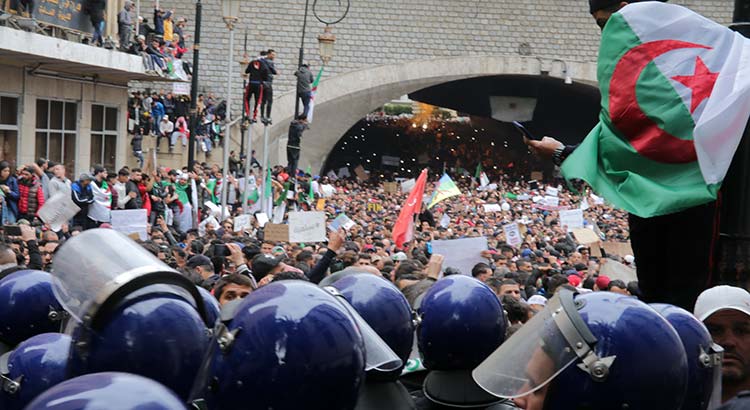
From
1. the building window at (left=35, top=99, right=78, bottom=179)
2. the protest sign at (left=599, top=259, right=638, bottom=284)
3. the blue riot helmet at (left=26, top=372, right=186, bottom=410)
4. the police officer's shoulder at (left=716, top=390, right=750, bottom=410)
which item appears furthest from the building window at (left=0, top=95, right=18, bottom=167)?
the blue riot helmet at (left=26, top=372, right=186, bottom=410)

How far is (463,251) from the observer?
11344mm

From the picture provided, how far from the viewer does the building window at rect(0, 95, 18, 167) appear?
2244 centimetres

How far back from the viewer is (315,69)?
43.5 meters

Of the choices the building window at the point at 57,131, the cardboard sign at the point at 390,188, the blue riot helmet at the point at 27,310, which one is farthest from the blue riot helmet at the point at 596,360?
the cardboard sign at the point at 390,188

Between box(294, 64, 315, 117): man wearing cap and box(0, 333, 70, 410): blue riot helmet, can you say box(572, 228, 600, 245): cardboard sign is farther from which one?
box(294, 64, 315, 117): man wearing cap

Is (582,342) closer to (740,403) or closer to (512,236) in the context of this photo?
(740,403)

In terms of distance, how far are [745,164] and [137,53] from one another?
22.8 m

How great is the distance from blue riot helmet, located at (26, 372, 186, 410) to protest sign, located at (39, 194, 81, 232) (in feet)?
39.0

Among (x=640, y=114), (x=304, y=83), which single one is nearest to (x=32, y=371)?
(x=640, y=114)

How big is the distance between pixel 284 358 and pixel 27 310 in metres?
2.21

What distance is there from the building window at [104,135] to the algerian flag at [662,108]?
927 inches

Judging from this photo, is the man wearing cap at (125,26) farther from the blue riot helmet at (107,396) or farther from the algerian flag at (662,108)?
the blue riot helmet at (107,396)

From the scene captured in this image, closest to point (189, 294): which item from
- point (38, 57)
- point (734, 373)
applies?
point (734, 373)

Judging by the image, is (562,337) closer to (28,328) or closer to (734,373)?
(734,373)
